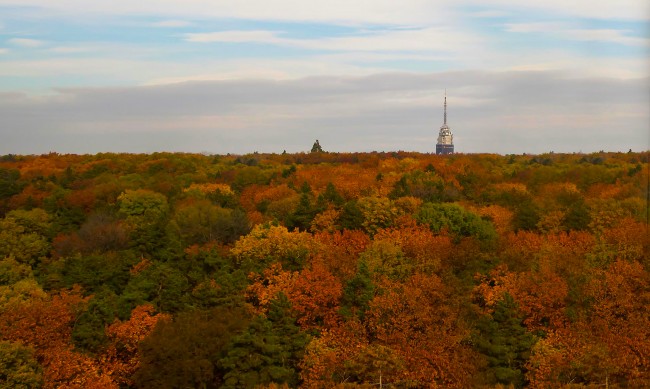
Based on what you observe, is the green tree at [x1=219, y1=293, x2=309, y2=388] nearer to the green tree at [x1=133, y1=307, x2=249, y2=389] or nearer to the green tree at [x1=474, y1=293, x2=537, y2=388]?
the green tree at [x1=133, y1=307, x2=249, y2=389]

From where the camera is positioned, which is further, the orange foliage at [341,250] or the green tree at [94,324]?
the orange foliage at [341,250]

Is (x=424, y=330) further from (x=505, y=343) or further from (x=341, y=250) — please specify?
(x=341, y=250)

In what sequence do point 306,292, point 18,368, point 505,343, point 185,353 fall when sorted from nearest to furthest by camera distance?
point 18,368 → point 185,353 → point 505,343 → point 306,292

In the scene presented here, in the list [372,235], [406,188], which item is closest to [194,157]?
[406,188]

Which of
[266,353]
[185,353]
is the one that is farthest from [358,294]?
[185,353]

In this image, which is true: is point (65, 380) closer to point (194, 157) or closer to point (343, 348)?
point (343, 348)

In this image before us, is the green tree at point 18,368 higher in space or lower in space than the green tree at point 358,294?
lower

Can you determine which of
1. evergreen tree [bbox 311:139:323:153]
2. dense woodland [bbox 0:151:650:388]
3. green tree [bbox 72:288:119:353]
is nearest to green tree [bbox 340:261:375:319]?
dense woodland [bbox 0:151:650:388]

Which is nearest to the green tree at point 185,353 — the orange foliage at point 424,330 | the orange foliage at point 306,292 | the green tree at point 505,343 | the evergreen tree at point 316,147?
the orange foliage at point 306,292

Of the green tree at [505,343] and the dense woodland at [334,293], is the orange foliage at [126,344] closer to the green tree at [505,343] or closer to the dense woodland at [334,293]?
the dense woodland at [334,293]
